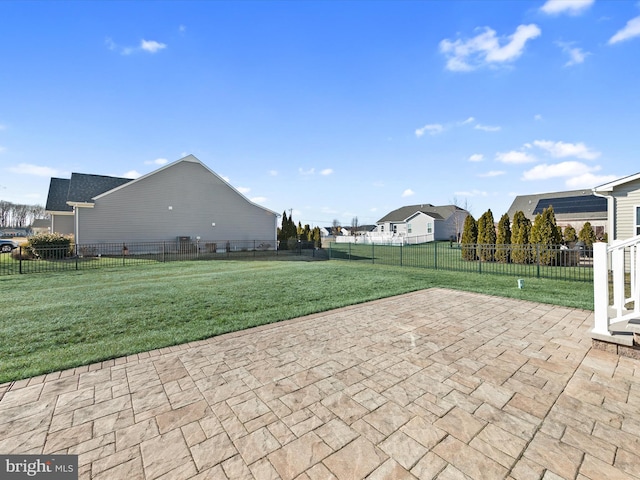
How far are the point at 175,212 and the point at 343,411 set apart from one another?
20599mm

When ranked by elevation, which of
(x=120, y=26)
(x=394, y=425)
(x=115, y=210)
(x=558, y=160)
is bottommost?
(x=394, y=425)

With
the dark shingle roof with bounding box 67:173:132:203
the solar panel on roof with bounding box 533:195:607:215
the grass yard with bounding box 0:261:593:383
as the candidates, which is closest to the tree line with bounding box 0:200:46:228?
the dark shingle roof with bounding box 67:173:132:203

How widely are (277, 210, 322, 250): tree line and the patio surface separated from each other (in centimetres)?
2097

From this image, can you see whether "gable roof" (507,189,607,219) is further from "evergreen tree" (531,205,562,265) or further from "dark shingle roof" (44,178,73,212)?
"dark shingle roof" (44,178,73,212)

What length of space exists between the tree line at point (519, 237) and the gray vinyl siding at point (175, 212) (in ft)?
52.4

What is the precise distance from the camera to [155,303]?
6129mm

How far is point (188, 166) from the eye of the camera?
20203 millimetres

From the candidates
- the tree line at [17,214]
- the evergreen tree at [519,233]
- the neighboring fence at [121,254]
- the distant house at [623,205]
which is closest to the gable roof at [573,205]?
the evergreen tree at [519,233]

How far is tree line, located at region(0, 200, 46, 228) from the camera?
59.7 m

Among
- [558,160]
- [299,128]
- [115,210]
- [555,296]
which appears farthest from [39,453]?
[558,160]

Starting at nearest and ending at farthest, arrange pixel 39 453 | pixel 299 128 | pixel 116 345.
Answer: pixel 39 453
pixel 116 345
pixel 299 128

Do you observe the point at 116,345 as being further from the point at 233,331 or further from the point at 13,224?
the point at 13,224

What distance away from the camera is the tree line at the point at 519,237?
1349cm

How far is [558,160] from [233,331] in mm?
22382
